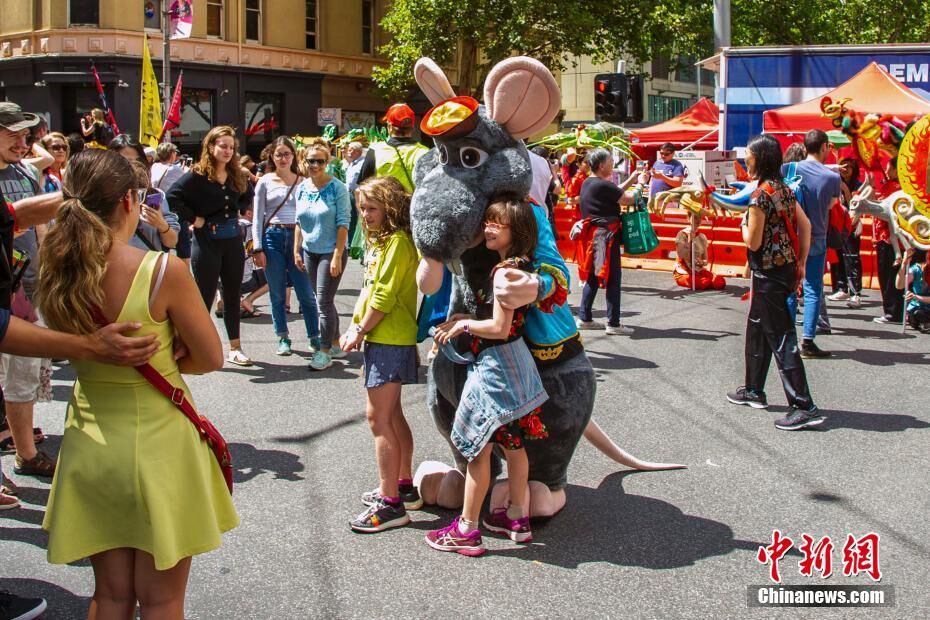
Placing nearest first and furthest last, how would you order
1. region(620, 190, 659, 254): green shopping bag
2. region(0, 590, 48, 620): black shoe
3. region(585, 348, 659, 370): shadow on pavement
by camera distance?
region(0, 590, 48, 620): black shoe < region(585, 348, 659, 370): shadow on pavement < region(620, 190, 659, 254): green shopping bag

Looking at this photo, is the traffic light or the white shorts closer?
the white shorts

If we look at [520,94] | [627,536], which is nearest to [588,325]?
[627,536]

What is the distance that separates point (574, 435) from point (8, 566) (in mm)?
2441

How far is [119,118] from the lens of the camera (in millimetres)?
27281

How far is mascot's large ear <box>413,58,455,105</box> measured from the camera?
15.0 feet

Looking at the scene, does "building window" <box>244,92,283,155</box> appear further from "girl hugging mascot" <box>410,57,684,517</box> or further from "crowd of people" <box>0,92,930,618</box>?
"girl hugging mascot" <box>410,57,684,517</box>

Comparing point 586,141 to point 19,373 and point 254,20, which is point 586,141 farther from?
point 254,20

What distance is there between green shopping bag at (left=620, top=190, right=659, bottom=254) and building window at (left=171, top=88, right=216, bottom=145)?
2184 centimetres

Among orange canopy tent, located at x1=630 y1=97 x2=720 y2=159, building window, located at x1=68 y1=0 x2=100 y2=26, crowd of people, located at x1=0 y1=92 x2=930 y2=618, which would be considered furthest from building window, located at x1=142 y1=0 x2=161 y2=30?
crowd of people, located at x1=0 y1=92 x2=930 y2=618

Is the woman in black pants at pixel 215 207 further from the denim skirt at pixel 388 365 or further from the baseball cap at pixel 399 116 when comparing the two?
the denim skirt at pixel 388 365

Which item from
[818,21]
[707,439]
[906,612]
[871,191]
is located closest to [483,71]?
[818,21]

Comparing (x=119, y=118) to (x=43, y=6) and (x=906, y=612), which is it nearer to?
(x=43, y=6)

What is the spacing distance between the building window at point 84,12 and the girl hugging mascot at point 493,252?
85.7ft

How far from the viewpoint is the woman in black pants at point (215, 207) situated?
743 centimetres
